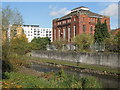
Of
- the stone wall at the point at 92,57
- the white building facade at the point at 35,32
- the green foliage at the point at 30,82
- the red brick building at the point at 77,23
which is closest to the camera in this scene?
the green foliage at the point at 30,82

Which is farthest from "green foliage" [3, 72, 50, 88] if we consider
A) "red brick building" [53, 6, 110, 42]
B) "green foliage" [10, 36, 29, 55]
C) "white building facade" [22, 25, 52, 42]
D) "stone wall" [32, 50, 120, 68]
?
"white building facade" [22, 25, 52, 42]

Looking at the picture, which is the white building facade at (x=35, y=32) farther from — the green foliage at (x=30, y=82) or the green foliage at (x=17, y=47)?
the green foliage at (x=30, y=82)

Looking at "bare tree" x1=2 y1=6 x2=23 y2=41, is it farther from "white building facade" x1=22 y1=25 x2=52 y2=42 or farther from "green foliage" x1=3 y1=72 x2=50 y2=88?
"white building facade" x1=22 y1=25 x2=52 y2=42

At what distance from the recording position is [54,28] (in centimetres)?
7444

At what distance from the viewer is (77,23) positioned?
6003cm

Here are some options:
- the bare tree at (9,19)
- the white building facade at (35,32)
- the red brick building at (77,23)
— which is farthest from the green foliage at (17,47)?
the white building facade at (35,32)

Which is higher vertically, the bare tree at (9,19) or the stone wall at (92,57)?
the bare tree at (9,19)

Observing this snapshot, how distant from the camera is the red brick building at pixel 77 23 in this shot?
59731 mm

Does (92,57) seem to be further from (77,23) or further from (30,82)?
(77,23)

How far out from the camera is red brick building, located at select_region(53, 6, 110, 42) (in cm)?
5973

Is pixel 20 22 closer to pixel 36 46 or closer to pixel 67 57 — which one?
pixel 67 57

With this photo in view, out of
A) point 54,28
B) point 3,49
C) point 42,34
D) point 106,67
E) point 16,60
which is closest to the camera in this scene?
point 3,49

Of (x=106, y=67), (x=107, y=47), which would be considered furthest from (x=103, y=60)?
(x=107, y=47)

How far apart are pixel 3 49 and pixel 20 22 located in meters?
15.6
